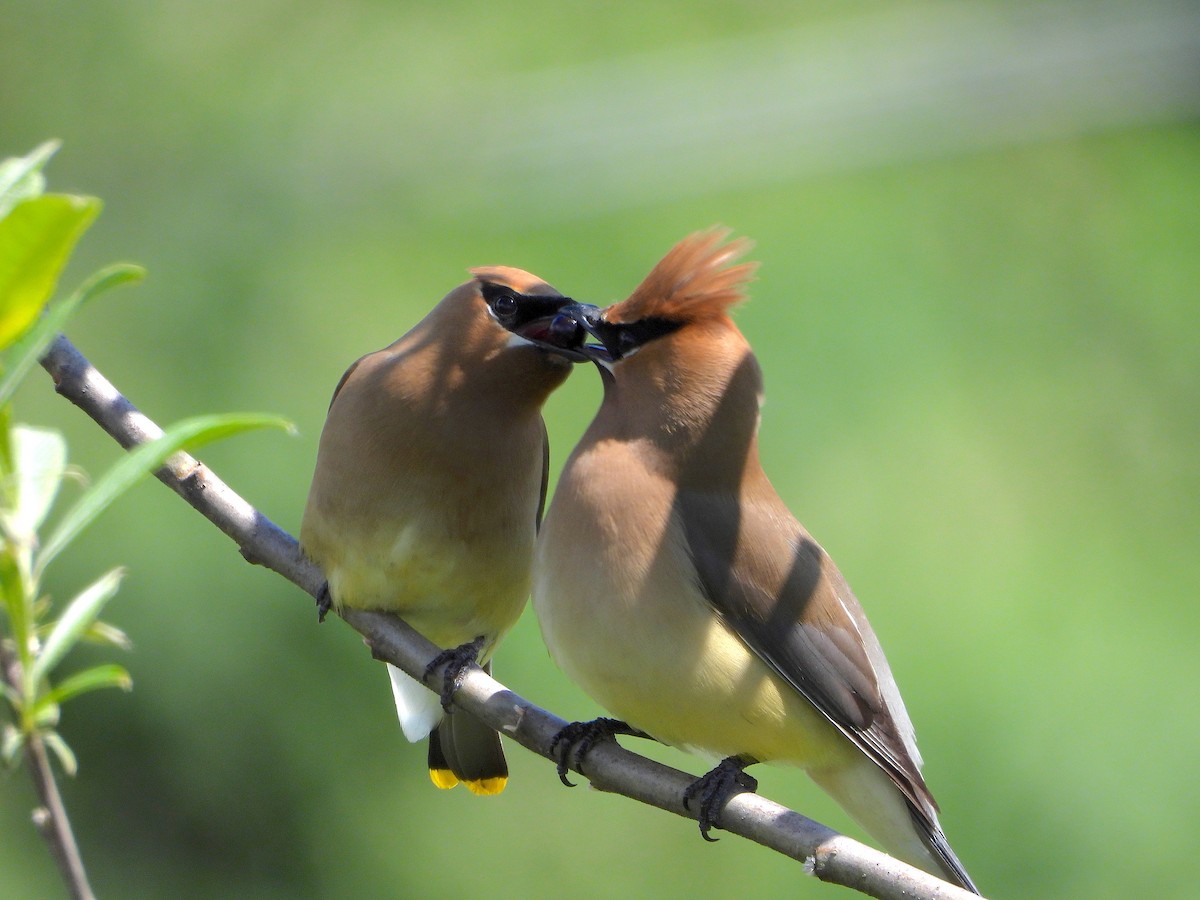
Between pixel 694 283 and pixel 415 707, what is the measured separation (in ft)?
5.31

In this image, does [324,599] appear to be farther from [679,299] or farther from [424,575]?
[679,299]

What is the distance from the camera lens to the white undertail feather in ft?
14.1

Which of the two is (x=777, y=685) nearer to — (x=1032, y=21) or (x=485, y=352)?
(x=485, y=352)

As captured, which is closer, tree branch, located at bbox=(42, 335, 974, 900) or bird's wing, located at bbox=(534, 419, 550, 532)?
tree branch, located at bbox=(42, 335, 974, 900)

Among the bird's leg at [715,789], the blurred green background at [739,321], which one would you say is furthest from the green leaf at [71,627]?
the blurred green background at [739,321]

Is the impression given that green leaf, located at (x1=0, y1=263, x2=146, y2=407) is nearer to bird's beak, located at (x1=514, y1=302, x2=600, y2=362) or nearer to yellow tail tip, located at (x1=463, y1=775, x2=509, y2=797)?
bird's beak, located at (x1=514, y1=302, x2=600, y2=362)

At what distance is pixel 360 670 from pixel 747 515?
752 centimetres

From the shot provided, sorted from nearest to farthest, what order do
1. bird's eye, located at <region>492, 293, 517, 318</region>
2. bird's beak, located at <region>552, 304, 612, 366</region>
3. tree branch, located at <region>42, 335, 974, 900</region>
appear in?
1. tree branch, located at <region>42, 335, 974, 900</region>
2. bird's beak, located at <region>552, 304, 612, 366</region>
3. bird's eye, located at <region>492, 293, 517, 318</region>

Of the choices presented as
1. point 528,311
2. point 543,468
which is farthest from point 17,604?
point 543,468

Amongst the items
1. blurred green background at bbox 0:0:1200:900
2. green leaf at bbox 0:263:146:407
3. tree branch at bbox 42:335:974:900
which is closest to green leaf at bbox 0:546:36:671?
green leaf at bbox 0:263:146:407

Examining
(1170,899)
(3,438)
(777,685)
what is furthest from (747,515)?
(1170,899)

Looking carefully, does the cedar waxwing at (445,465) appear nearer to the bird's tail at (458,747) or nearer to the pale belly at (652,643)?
the pale belly at (652,643)

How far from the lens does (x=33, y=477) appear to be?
1.44 m

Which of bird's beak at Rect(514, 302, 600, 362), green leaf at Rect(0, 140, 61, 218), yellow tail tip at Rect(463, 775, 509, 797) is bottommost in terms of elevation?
yellow tail tip at Rect(463, 775, 509, 797)
